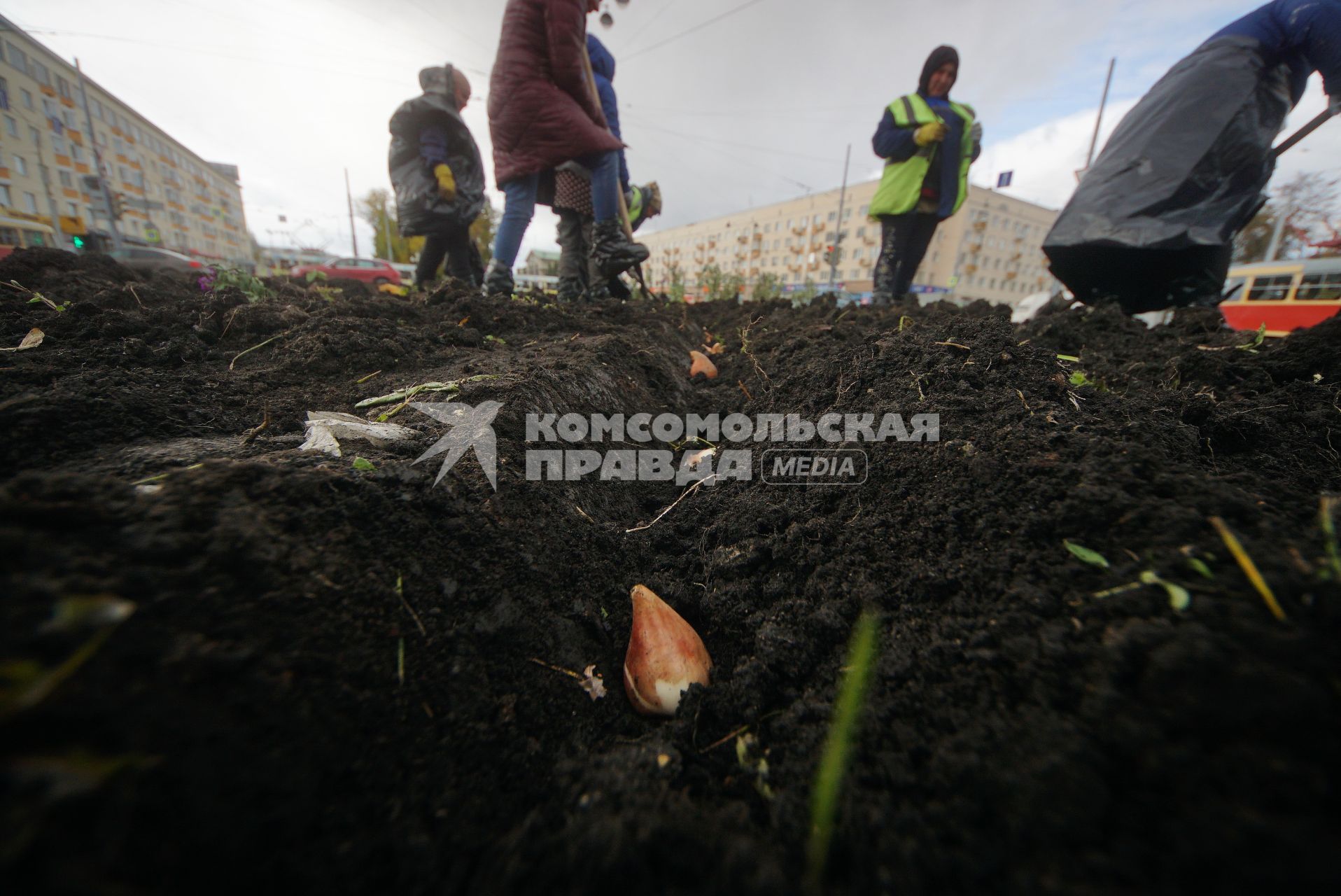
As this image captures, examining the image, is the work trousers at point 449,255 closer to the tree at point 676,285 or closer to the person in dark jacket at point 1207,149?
the tree at point 676,285

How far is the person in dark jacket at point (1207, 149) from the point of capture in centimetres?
243

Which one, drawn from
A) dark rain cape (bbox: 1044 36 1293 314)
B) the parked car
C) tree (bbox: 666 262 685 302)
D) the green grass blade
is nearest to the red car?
the parked car

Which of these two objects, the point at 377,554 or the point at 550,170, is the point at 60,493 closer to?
the point at 377,554

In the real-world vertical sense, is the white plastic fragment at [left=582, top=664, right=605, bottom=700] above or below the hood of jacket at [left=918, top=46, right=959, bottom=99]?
below

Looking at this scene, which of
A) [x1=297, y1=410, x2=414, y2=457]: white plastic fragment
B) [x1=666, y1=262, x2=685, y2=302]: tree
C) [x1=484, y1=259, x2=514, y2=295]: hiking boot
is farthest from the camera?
[x1=666, y1=262, x2=685, y2=302]: tree

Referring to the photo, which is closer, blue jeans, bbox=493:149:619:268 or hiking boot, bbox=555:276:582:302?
blue jeans, bbox=493:149:619:268

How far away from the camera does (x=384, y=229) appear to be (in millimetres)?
27641

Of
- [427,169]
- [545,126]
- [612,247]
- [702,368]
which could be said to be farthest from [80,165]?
[702,368]

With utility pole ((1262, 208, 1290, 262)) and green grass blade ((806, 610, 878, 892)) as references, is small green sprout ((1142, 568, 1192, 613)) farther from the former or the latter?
utility pole ((1262, 208, 1290, 262))

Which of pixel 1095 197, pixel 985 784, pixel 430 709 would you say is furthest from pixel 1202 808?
pixel 1095 197

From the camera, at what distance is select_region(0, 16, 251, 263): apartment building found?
53.7 feet

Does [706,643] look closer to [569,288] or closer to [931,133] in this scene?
[569,288]

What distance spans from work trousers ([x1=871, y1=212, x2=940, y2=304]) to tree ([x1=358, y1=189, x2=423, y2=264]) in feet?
96.9

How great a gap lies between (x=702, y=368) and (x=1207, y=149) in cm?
287
